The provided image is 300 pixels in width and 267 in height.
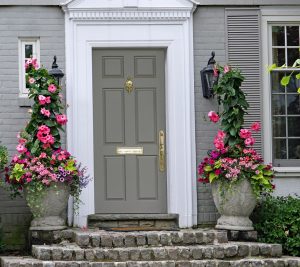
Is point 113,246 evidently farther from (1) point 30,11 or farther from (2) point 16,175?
(1) point 30,11

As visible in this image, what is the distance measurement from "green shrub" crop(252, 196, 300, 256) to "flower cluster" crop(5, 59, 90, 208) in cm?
226

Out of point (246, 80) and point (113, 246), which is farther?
point (246, 80)

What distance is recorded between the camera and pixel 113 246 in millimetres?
8500

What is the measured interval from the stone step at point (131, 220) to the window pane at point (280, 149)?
64.8 inches

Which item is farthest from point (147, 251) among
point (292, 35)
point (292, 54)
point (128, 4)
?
point (292, 35)

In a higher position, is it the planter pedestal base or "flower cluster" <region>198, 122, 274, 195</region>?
"flower cluster" <region>198, 122, 274, 195</region>

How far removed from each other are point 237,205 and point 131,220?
4.72ft

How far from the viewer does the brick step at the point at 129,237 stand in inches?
334

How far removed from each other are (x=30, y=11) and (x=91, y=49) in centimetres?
93

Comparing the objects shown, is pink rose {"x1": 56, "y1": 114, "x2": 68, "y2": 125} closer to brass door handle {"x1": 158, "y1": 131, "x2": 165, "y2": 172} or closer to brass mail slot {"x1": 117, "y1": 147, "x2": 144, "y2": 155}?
brass mail slot {"x1": 117, "y1": 147, "x2": 144, "y2": 155}

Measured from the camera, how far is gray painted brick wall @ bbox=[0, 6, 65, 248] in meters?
9.41

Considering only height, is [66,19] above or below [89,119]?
above

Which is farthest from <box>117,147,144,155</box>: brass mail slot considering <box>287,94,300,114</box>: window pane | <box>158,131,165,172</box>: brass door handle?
<box>287,94,300,114</box>: window pane

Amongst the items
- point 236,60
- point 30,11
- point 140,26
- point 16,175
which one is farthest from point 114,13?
point 16,175
